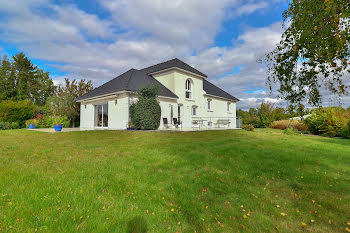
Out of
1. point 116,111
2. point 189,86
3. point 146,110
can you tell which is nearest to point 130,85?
point 116,111

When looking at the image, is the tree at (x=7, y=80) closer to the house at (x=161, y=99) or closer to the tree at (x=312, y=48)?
the house at (x=161, y=99)

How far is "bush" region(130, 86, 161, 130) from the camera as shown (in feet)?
47.1

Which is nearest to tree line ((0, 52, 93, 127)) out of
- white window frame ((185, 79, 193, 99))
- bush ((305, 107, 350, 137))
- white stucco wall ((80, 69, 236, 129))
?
white stucco wall ((80, 69, 236, 129))

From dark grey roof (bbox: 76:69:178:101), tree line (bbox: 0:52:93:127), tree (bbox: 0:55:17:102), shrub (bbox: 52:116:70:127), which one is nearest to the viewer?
dark grey roof (bbox: 76:69:178:101)

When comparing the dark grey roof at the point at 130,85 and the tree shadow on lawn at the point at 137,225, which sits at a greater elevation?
the dark grey roof at the point at 130,85

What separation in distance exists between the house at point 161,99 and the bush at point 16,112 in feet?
18.0

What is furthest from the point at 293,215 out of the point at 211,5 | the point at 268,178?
the point at 211,5

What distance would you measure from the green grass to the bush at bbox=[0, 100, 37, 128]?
16932 mm

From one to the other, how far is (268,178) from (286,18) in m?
3.81

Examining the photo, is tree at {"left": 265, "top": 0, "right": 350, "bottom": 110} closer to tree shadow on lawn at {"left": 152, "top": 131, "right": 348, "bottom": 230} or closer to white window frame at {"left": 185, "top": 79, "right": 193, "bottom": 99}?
tree shadow on lawn at {"left": 152, "top": 131, "right": 348, "bottom": 230}

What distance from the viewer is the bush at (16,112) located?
17.9 m

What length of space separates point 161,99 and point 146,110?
11.1 ft

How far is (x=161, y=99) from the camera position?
17.4m

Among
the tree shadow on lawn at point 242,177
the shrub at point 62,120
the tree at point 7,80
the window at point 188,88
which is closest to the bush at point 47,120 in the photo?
the shrub at point 62,120
